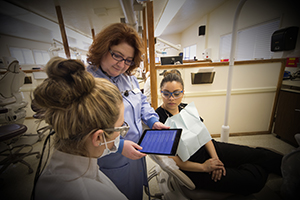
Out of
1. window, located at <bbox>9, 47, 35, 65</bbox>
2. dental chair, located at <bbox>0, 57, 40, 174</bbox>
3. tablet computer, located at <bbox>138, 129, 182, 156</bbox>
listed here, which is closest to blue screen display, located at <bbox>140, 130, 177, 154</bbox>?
tablet computer, located at <bbox>138, 129, 182, 156</bbox>

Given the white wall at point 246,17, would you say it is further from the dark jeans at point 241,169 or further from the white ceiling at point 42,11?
the dark jeans at point 241,169

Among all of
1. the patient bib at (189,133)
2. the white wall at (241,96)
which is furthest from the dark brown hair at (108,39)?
the white wall at (241,96)

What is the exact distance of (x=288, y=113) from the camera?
1.70 m

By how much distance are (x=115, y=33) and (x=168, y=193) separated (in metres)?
1.37

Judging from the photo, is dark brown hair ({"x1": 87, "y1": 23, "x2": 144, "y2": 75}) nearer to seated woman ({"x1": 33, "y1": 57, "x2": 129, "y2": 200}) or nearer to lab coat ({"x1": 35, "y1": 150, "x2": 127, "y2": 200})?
seated woman ({"x1": 33, "y1": 57, "x2": 129, "y2": 200})

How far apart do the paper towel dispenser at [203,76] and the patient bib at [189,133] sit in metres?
1.09

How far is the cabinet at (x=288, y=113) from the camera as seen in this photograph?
1526mm

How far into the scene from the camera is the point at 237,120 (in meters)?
2.25

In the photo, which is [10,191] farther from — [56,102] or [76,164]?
[56,102]

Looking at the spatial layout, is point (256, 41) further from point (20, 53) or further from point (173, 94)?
point (20, 53)

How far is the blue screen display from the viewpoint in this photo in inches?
28.2

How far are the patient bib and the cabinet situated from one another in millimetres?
1418

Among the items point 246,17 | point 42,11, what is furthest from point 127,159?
point 246,17

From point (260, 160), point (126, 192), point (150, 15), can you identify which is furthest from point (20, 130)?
point (260, 160)
